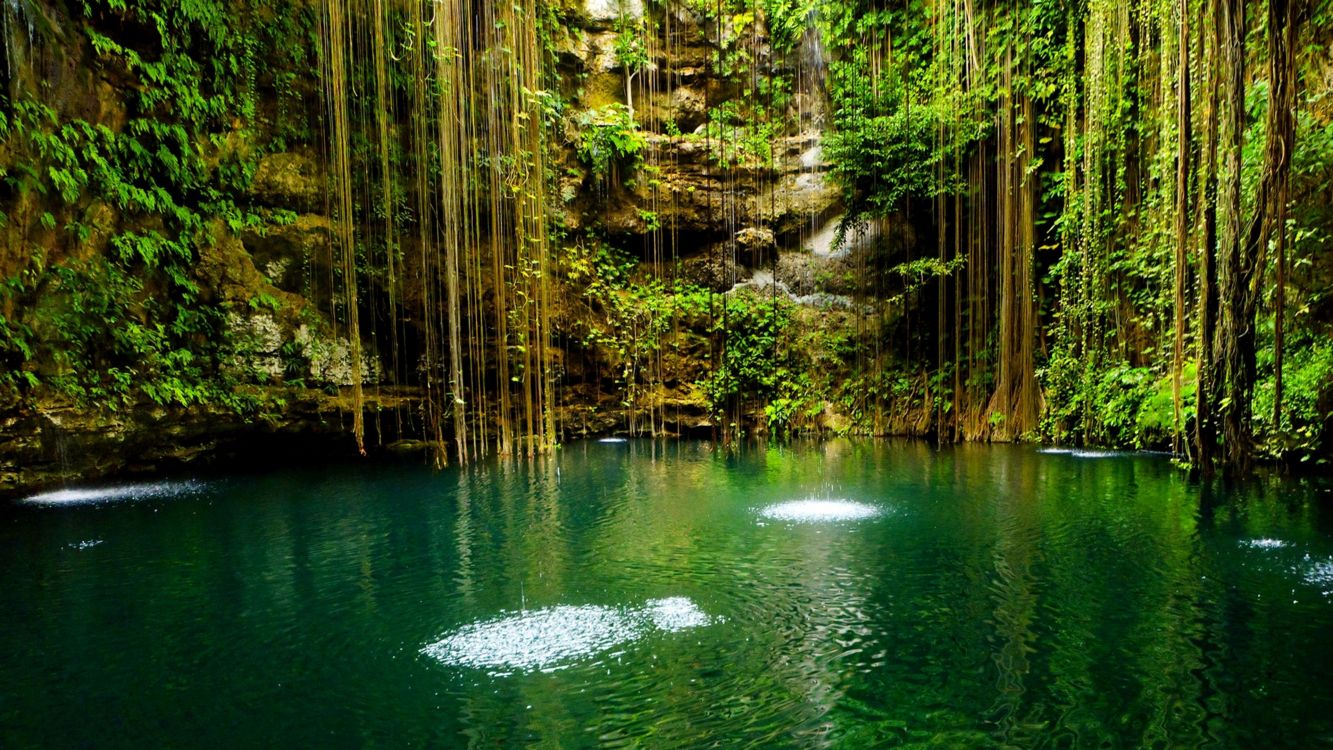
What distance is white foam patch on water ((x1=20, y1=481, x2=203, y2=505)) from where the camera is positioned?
597cm

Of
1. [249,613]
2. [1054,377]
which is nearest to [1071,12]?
[1054,377]

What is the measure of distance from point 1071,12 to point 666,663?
966cm

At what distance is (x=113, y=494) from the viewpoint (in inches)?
248

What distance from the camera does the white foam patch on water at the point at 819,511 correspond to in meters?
5.09

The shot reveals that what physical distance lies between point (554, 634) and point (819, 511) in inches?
114

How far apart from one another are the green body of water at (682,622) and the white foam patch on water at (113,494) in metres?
0.33

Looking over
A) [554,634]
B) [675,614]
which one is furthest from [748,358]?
[554,634]

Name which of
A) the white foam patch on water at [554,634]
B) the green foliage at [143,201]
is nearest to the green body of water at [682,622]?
the white foam patch on water at [554,634]

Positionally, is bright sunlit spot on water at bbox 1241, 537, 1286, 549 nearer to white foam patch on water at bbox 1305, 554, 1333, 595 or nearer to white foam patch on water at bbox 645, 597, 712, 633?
white foam patch on water at bbox 1305, 554, 1333, 595

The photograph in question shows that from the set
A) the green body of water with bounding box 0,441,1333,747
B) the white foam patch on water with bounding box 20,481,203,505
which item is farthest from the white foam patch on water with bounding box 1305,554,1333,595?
the white foam patch on water with bounding box 20,481,203,505

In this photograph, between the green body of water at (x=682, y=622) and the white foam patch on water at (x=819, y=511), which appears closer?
the green body of water at (x=682, y=622)

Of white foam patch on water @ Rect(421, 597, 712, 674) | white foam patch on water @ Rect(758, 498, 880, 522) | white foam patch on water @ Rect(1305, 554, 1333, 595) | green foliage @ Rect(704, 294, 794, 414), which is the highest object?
green foliage @ Rect(704, 294, 794, 414)

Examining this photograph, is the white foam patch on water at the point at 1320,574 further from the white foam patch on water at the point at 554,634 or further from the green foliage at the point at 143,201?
the green foliage at the point at 143,201

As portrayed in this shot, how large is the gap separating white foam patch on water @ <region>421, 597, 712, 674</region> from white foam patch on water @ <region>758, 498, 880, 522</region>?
6.47ft
